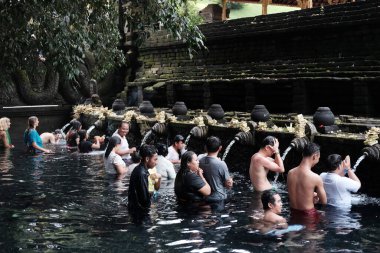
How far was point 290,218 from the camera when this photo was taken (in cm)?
868

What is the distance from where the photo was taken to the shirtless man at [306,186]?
8.71 m

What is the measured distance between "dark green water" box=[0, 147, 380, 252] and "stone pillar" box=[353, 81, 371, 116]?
5.21 m

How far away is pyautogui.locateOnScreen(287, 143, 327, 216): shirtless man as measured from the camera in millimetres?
8711

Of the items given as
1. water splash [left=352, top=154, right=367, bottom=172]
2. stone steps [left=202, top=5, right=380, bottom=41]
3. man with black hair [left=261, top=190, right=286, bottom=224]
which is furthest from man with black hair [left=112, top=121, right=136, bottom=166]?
stone steps [left=202, top=5, right=380, bottom=41]

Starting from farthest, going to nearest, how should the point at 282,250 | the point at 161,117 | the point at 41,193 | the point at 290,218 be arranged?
the point at 161,117 → the point at 41,193 → the point at 290,218 → the point at 282,250

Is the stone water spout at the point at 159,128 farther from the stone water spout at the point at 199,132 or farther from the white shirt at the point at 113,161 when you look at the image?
the white shirt at the point at 113,161

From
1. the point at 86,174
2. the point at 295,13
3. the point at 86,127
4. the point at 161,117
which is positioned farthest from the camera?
the point at 86,127

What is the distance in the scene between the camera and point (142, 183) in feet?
28.7

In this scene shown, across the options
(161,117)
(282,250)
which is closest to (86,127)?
(161,117)

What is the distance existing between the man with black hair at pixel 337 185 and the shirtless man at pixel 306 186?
36 cm

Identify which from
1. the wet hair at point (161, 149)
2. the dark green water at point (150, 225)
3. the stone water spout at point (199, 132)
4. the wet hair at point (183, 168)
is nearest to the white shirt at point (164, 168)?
the wet hair at point (161, 149)

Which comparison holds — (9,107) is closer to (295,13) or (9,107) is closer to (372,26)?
(295,13)

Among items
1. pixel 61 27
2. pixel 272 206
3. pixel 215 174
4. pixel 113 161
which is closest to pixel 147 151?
pixel 215 174

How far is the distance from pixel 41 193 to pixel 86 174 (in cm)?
249
